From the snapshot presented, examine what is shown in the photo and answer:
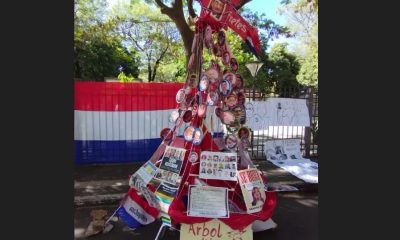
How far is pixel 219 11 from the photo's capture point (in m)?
4.33

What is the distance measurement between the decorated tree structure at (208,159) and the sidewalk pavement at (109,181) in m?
1.44

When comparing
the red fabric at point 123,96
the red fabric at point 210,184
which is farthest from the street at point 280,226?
the red fabric at point 123,96

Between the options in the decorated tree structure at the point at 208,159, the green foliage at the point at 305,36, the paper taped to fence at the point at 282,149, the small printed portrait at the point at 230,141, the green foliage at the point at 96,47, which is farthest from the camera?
the green foliage at the point at 305,36

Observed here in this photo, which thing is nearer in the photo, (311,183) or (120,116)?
(311,183)

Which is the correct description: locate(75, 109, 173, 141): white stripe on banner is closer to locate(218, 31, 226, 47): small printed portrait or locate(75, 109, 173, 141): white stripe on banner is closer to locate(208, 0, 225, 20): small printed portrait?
locate(218, 31, 226, 47): small printed portrait

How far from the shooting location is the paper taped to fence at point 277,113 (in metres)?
8.77

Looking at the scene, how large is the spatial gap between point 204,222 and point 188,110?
4.76 feet

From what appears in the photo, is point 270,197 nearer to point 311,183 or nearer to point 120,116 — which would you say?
point 311,183

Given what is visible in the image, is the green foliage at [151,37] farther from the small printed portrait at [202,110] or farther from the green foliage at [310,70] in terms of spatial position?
the small printed portrait at [202,110]

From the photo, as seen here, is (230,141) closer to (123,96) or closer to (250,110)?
(250,110)

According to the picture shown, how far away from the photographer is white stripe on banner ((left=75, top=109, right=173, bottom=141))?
8203 millimetres

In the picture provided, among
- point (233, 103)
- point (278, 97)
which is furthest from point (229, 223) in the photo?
point (278, 97)

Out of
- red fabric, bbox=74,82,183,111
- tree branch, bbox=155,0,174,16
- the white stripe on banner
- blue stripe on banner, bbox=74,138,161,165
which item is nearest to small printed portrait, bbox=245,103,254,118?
red fabric, bbox=74,82,183,111

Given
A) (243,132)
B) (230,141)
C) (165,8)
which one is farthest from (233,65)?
(165,8)
